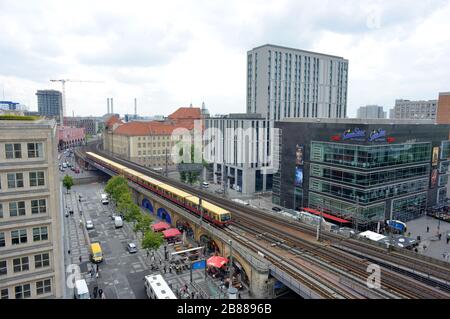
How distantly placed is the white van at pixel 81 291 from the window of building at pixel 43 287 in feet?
19.7

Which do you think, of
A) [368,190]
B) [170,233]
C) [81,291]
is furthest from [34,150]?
[368,190]

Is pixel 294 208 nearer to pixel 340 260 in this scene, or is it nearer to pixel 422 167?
pixel 422 167

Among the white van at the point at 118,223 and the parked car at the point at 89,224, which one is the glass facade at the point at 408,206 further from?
the parked car at the point at 89,224

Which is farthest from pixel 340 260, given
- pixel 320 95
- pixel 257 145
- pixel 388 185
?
pixel 320 95

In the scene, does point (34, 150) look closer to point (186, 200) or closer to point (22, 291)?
point (22, 291)

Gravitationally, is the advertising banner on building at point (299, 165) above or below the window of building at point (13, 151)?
below

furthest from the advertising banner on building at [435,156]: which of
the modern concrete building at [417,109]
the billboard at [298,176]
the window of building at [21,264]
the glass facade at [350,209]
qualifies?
the modern concrete building at [417,109]

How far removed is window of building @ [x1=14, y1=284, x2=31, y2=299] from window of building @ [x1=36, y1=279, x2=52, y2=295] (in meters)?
0.67

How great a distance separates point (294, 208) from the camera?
69.2 meters

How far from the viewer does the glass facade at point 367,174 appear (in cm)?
5531

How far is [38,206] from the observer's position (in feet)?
88.9

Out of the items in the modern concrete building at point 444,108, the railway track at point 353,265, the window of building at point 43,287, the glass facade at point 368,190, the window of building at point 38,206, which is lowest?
the railway track at point 353,265

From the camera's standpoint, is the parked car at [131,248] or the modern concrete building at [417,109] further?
the modern concrete building at [417,109]

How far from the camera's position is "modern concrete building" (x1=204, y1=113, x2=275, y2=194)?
88.4m
